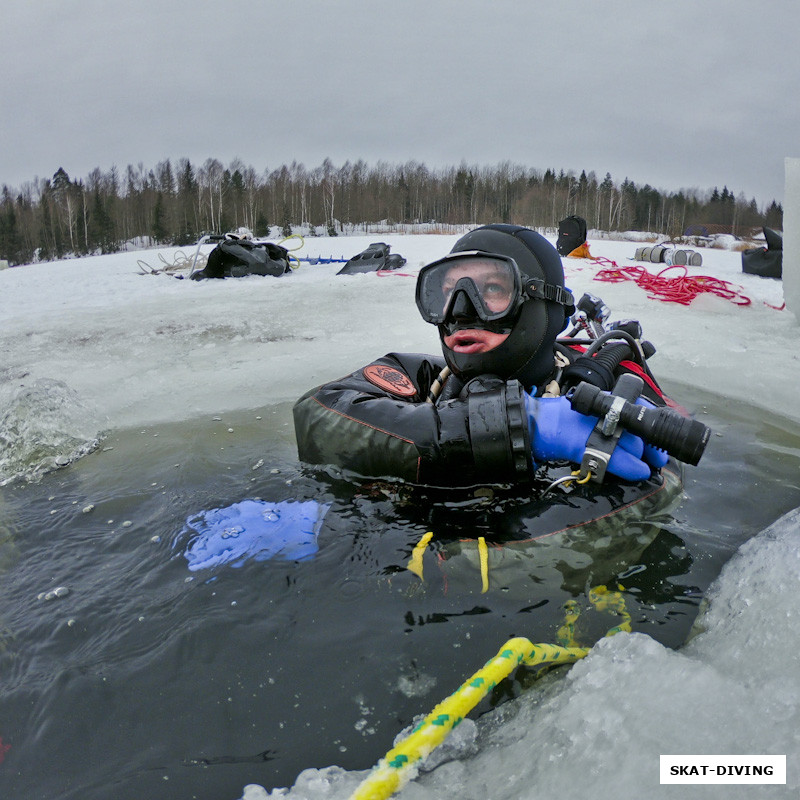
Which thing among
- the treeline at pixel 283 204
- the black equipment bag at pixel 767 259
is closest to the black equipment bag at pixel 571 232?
the black equipment bag at pixel 767 259

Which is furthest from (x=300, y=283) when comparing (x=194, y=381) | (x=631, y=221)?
(x=631, y=221)

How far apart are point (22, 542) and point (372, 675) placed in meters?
1.57

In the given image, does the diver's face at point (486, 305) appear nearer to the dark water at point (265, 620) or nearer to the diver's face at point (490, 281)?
the diver's face at point (490, 281)

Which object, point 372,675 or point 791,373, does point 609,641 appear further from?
point 791,373

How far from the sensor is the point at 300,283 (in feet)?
31.1

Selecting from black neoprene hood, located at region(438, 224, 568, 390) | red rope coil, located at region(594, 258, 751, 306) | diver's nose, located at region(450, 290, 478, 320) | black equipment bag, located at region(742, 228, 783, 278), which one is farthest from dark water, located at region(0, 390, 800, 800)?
black equipment bag, located at region(742, 228, 783, 278)

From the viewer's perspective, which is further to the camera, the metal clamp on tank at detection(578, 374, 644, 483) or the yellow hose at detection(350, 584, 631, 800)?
the metal clamp on tank at detection(578, 374, 644, 483)

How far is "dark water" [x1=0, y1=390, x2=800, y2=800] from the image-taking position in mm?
1345

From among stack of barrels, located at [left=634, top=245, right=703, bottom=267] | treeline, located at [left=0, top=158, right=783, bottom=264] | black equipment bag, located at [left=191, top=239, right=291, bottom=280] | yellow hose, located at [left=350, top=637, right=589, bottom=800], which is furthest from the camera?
treeline, located at [left=0, top=158, right=783, bottom=264]

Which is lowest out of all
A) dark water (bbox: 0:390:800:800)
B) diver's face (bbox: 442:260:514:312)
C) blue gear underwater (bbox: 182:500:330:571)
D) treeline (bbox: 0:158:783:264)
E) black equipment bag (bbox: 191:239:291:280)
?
dark water (bbox: 0:390:800:800)

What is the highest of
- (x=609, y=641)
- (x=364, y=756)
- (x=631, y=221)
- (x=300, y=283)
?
(x=631, y=221)

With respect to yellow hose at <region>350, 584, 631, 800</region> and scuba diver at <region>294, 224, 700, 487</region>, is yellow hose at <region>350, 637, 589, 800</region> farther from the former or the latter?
scuba diver at <region>294, 224, 700, 487</region>

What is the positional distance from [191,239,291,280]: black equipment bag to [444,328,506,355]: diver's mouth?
889 centimetres

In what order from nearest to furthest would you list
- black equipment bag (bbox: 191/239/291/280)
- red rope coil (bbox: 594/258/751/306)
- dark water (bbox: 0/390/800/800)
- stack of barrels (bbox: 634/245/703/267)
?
dark water (bbox: 0/390/800/800), red rope coil (bbox: 594/258/751/306), stack of barrels (bbox: 634/245/703/267), black equipment bag (bbox: 191/239/291/280)
